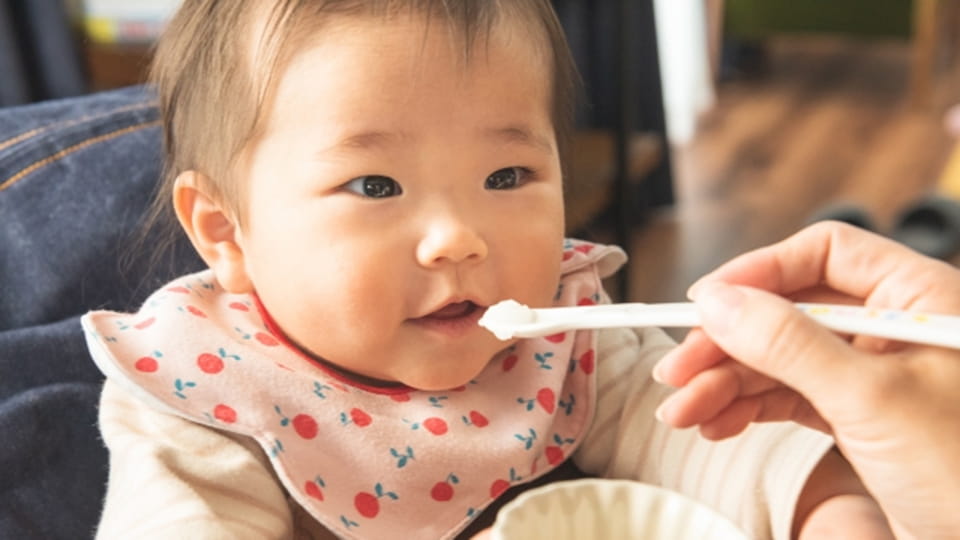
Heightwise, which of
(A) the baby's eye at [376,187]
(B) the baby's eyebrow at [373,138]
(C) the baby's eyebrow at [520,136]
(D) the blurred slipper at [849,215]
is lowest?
(D) the blurred slipper at [849,215]

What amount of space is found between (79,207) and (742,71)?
387 cm

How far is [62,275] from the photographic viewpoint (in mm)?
887

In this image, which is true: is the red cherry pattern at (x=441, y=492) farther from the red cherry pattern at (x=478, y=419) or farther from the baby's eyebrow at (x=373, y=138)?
the baby's eyebrow at (x=373, y=138)

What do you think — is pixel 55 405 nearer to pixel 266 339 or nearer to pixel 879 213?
pixel 266 339

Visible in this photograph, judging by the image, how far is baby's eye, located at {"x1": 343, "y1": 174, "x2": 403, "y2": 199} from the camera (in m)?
0.72

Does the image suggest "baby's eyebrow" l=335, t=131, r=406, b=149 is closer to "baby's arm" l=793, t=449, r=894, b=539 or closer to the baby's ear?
the baby's ear

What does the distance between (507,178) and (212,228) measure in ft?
0.80

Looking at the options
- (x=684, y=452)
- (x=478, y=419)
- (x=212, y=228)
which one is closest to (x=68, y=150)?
(x=212, y=228)

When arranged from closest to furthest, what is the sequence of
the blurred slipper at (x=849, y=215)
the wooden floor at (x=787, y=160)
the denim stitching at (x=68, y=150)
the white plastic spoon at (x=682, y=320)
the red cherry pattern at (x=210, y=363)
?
1. the white plastic spoon at (x=682, y=320)
2. the red cherry pattern at (x=210, y=363)
3. the denim stitching at (x=68, y=150)
4. the blurred slipper at (x=849, y=215)
5. the wooden floor at (x=787, y=160)

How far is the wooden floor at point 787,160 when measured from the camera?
2.90 meters

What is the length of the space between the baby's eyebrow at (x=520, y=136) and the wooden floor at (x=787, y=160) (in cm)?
180

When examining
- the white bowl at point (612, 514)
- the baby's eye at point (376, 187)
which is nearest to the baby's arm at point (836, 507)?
the white bowl at point (612, 514)

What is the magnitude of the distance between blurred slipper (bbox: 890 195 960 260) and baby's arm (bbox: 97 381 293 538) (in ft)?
6.75

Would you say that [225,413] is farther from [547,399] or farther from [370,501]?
[547,399]
